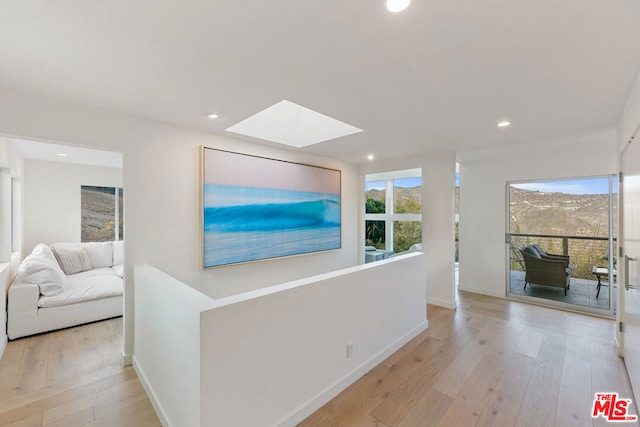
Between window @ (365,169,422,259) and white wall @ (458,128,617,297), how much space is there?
955mm

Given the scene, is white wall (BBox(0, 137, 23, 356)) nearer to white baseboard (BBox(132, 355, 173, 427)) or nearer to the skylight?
white baseboard (BBox(132, 355, 173, 427))

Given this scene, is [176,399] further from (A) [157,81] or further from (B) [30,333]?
(B) [30,333]

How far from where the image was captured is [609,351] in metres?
2.69

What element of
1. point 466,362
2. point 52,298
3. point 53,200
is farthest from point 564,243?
point 53,200

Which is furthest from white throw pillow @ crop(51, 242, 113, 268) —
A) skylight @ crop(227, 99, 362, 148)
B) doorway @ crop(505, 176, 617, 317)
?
doorway @ crop(505, 176, 617, 317)

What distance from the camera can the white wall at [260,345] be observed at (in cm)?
137

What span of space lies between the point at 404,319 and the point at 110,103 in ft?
11.3

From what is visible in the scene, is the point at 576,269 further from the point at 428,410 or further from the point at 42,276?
the point at 42,276

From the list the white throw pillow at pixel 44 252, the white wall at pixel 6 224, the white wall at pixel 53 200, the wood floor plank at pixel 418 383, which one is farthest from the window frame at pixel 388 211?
the white wall at pixel 53 200

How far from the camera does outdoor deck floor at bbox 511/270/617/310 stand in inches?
147

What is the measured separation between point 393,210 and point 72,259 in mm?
5537

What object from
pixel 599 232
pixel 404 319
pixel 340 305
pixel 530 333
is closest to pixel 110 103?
pixel 340 305

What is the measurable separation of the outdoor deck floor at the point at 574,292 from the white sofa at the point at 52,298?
5982 millimetres

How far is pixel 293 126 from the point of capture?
3557 mm
